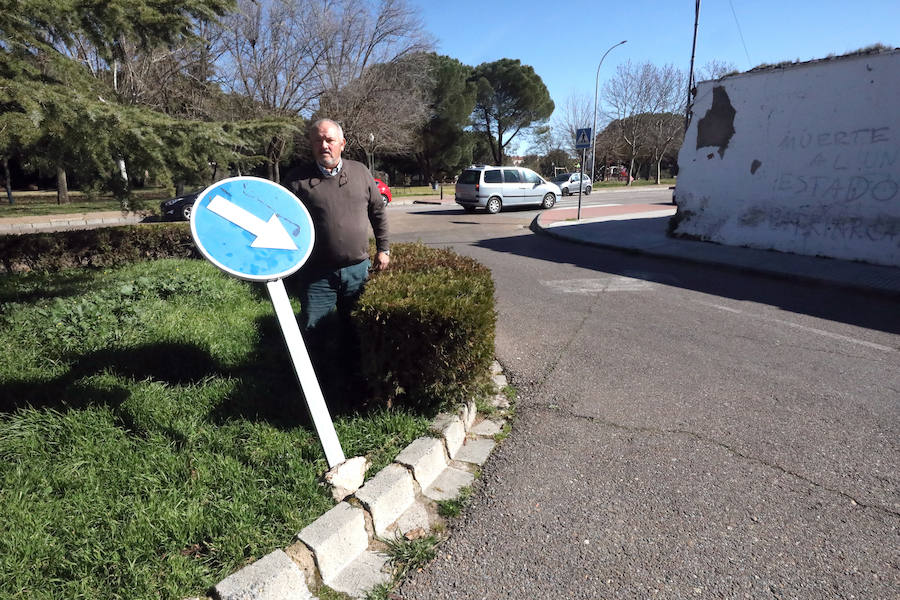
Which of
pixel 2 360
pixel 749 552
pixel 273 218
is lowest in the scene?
pixel 749 552

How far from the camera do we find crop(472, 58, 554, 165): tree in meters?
49.0

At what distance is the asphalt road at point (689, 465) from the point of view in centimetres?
215

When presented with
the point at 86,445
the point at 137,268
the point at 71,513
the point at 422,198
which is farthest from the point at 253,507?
the point at 422,198

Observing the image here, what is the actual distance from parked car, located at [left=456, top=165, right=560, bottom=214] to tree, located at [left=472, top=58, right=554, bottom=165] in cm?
2920

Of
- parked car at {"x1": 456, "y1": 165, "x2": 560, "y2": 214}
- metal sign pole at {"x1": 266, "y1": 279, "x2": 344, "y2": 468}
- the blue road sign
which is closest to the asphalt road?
metal sign pole at {"x1": 266, "y1": 279, "x2": 344, "y2": 468}

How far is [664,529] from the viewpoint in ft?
7.89

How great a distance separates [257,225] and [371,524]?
1492 millimetres

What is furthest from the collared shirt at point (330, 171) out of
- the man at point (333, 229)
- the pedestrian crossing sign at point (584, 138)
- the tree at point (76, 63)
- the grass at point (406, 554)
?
the pedestrian crossing sign at point (584, 138)

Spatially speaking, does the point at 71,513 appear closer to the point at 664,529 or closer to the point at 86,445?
the point at 86,445

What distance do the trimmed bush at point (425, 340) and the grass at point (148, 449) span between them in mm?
241

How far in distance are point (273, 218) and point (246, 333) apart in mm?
2406

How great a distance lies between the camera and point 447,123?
4378 centimetres

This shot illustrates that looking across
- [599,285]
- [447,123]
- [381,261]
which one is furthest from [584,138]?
[447,123]

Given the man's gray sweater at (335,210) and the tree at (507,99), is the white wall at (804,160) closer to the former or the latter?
the man's gray sweater at (335,210)
